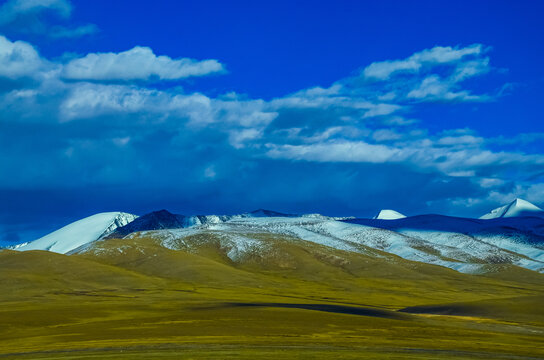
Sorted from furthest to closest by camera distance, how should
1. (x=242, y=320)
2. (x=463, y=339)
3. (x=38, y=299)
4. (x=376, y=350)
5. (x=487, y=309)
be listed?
(x=38, y=299)
(x=487, y=309)
(x=242, y=320)
(x=463, y=339)
(x=376, y=350)

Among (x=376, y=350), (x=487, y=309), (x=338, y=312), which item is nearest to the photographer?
(x=376, y=350)

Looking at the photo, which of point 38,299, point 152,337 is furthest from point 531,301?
point 38,299

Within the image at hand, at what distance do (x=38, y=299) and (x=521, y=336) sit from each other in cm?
11500

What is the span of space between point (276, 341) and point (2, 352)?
27828 mm

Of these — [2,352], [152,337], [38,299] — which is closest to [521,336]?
[152,337]

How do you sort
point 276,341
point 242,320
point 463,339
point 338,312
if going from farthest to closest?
point 338,312, point 242,320, point 463,339, point 276,341

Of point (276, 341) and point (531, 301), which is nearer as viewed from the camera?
point (276, 341)

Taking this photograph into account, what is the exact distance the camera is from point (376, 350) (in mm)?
68188

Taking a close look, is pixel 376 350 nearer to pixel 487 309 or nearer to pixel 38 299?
pixel 487 309

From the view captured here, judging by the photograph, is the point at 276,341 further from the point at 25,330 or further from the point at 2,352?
the point at 25,330

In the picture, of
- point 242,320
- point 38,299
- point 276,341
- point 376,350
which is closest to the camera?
point 376,350

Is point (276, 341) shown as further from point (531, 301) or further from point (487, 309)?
point (531, 301)

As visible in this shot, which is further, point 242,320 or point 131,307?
point 131,307

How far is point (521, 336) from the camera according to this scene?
290 feet
